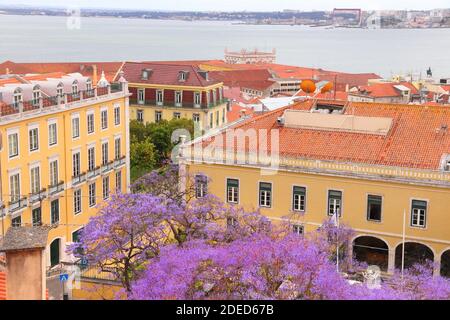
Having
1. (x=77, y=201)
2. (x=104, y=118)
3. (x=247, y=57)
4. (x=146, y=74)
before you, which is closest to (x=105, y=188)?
(x=77, y=201)

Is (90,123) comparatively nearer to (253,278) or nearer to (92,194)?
(92,194)

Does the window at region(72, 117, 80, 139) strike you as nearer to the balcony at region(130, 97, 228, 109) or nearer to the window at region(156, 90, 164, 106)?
the balcony at region(130, 97, 228, 109)

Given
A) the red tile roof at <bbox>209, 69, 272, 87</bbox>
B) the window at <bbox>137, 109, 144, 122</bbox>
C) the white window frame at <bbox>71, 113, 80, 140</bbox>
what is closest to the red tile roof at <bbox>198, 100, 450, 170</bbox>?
the white window frame at <bbox>71, 113, 80, 140</bbox>

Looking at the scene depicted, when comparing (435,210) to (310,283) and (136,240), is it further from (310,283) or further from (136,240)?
(310,283)

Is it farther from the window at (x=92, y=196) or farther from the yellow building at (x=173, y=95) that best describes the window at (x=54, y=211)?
the yellow building at (x=173, y=95)
